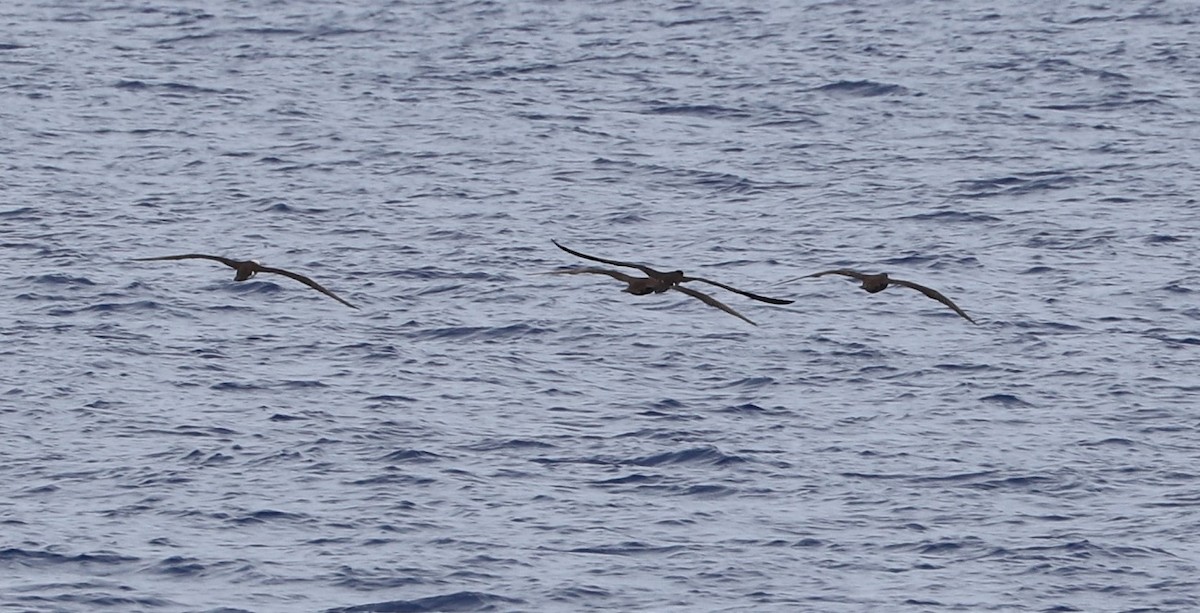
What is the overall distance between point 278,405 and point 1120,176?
3117 cm

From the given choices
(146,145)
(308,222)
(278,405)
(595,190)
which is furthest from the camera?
(146,145)

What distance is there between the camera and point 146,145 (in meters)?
79.4

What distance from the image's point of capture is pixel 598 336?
5719 centimetres

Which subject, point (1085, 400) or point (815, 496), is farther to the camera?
point (1085, 400)

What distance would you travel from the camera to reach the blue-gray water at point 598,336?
146 feet

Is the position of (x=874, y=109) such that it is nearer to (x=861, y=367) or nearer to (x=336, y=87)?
(x=336, y=87)

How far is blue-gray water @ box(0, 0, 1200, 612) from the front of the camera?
146 ft

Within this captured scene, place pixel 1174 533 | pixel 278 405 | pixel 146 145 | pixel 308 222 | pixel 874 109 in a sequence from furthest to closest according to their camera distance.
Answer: pixel 874 109 → pixel 146 145 → pixel 308 222 → pixel 278 405 → pixel 1174 533

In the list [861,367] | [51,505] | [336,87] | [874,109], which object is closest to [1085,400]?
[861,367]

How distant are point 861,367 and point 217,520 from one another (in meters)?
15.9

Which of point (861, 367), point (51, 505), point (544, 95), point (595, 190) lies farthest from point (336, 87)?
point (51, 505)

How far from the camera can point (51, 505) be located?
1823 inches

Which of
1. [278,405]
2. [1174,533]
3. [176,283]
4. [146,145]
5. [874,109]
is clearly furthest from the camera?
[874,109]

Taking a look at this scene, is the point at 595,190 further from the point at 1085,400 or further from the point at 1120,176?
the point at 1085,400
